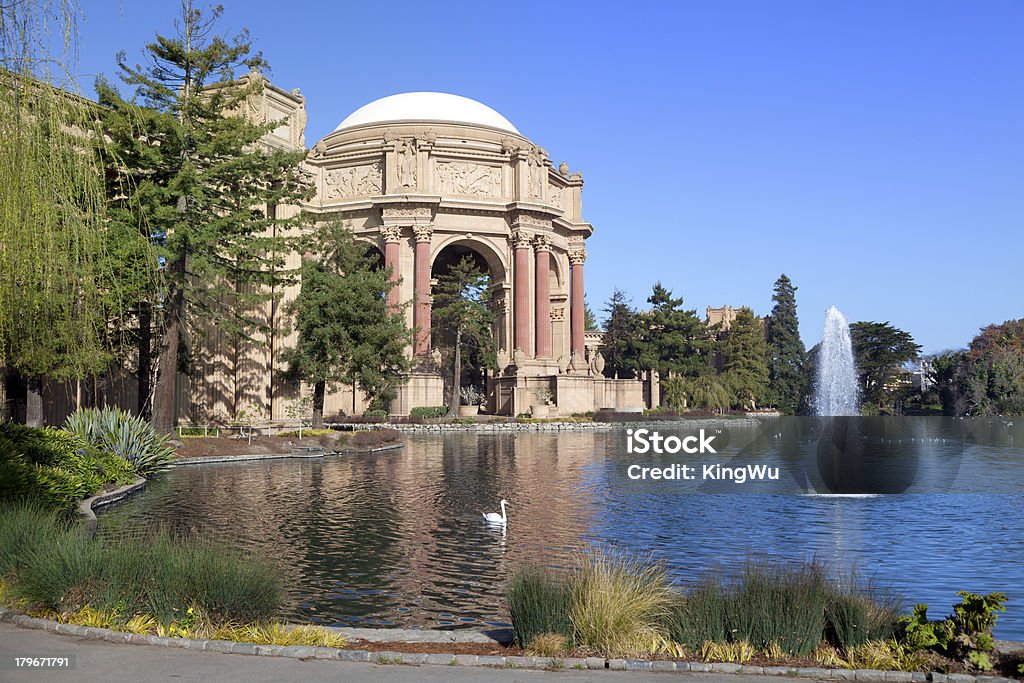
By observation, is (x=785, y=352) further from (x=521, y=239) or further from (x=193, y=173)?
(x=193, y=173)

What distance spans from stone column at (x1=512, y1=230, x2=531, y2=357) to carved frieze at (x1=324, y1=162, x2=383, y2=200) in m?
10.8

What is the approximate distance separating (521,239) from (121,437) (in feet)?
155

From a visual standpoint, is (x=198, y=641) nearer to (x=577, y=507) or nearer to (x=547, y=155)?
(x=577, y=507)

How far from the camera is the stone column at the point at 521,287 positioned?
6525 cm

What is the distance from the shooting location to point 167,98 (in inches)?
1148

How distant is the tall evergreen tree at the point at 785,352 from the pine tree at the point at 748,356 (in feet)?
20.9

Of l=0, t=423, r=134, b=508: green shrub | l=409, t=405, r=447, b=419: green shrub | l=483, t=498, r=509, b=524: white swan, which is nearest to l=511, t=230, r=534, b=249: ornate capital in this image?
l=409, t=405, r=447, b=419: green shrub

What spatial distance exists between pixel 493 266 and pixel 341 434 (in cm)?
3546

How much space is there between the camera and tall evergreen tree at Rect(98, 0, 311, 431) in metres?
27.2

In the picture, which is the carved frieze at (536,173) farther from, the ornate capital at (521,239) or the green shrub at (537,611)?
the green shrub at (537,611)

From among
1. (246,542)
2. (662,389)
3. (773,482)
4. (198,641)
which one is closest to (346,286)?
(773,482)

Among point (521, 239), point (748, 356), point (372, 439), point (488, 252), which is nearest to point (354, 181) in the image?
point (488, 252)

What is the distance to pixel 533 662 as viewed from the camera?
6762 mm

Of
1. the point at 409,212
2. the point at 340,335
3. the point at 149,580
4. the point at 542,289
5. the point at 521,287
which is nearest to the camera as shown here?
the point at 149,580
